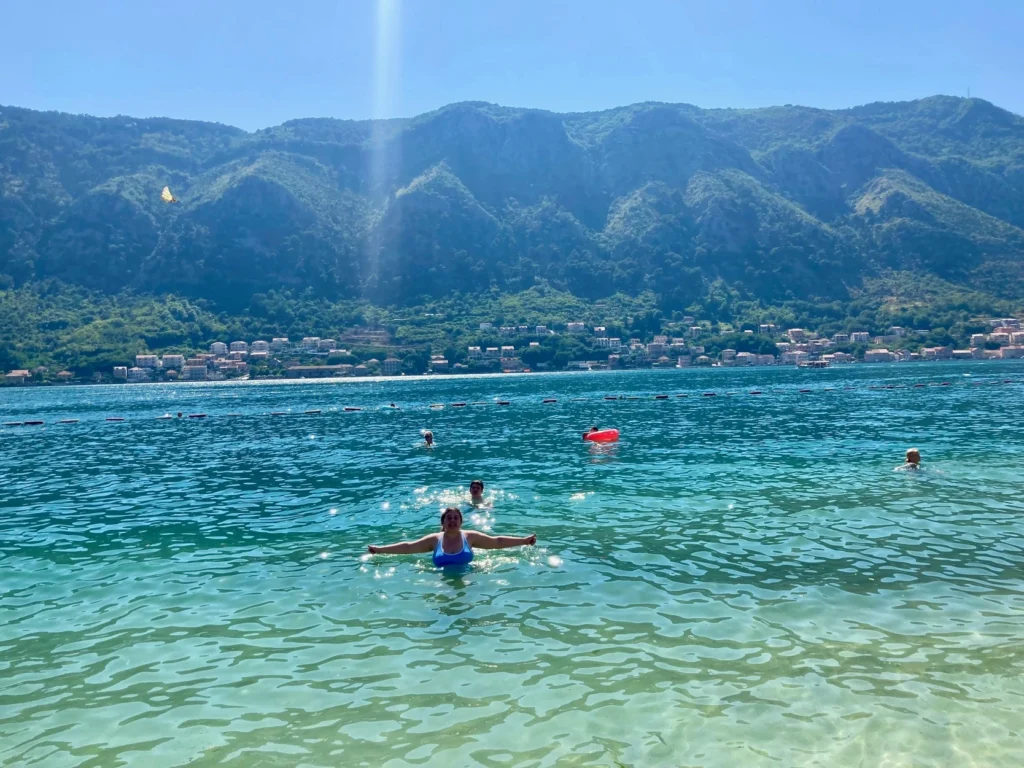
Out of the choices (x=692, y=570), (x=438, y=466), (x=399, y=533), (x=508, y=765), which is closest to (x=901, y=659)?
(x=692, y=570)

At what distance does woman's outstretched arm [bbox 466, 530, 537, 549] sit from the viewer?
1614 centimetres

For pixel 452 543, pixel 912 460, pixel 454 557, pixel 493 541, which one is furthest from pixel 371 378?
pixel 454 557

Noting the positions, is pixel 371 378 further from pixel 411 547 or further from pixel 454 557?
pixel 454 557

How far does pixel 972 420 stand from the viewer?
42.8 m

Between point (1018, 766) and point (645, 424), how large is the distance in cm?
4144

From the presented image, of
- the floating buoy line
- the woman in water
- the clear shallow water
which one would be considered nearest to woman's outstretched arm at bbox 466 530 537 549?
the woman in water

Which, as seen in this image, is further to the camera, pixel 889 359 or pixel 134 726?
pixel 889 359

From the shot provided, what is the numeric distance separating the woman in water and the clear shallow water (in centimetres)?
34

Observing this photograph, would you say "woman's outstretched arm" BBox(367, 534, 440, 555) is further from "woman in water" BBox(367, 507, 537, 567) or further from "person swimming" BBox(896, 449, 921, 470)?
"person swimming" BBox(896, 449, 921, 470)

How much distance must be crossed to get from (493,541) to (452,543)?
4.10 ft

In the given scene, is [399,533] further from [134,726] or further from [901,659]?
[901,659]

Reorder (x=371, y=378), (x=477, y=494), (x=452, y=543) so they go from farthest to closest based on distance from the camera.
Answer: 1. (x=371, y=378)
2. (x=477, y=494)
3. (x=452, y=543)

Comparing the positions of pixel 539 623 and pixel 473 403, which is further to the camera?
pixel 473 403

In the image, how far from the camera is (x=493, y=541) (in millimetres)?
16156
